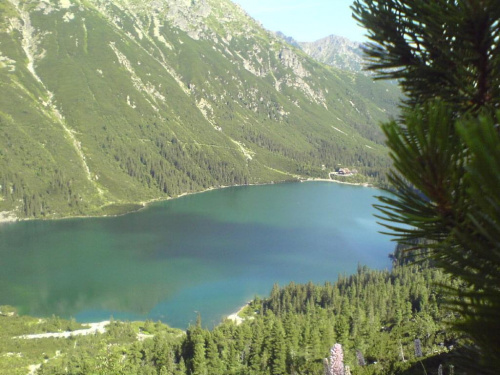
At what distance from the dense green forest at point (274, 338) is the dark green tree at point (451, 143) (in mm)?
16523

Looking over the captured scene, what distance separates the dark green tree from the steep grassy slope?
100512 mm

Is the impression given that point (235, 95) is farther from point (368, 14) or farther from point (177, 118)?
A: point (368, 14)

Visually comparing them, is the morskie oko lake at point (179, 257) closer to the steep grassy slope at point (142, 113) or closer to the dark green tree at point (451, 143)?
the steep grassy slope at point (142, 113)

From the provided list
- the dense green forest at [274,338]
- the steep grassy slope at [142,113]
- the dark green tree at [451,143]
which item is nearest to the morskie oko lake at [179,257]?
the dense green forest at [274,338]

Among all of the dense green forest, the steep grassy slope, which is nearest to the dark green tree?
the dense green forest

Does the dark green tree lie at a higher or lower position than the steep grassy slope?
lower

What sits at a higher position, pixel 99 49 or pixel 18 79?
pixel 99 49

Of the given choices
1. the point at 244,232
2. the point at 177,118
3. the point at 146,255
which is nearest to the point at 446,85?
the point at 146,255

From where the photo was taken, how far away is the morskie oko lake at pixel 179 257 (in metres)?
49.9

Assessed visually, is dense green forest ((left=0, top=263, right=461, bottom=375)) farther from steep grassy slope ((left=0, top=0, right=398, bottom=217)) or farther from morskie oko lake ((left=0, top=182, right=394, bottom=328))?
steep grassy slope ((left=0, top=0, right=398, bottom=217))

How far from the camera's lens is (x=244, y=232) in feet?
252

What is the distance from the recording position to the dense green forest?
77.4 feet

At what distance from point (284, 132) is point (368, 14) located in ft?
557

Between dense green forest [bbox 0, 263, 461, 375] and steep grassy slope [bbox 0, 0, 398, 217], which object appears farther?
steep grassy slope [bbox 0, 0, 398, 217]
